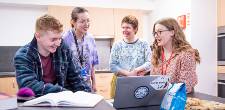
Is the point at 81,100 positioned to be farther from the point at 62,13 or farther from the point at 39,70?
the point at 62,13

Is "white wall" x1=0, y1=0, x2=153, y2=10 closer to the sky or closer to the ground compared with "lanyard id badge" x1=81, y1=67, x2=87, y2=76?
closer to the sky

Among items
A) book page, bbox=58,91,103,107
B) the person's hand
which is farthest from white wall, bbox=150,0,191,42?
book page, bbox=58,91,103,107

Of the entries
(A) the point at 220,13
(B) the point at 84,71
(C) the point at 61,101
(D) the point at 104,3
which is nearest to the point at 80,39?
(B) the point at 84,71

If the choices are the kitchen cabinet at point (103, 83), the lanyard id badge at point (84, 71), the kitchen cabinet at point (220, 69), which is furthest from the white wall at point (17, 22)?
the kitchen cabinet at point (220, 69)

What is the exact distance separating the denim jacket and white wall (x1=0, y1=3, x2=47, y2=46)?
9.57 ft

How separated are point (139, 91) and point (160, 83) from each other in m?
0.11

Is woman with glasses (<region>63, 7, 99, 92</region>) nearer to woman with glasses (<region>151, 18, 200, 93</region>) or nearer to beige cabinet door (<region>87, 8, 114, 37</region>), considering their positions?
woman with glasses (<region>151, 18, 200, 93</region>)

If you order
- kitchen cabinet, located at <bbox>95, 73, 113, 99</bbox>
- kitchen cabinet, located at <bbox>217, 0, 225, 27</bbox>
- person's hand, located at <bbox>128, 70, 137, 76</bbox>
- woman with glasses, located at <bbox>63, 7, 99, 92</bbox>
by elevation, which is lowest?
kitchen cabinet, located at <bbox>95, 73, 113, 99</bbox>

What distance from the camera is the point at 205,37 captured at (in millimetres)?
3350

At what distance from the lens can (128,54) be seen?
2.29m

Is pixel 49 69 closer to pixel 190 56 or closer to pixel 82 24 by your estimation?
pixel 82 24

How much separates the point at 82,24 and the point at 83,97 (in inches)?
44.4

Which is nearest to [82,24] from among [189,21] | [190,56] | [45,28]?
[45,28]

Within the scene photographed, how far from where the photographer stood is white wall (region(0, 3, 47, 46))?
13.2ft
